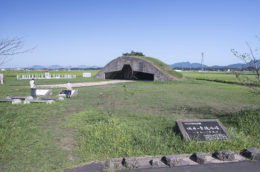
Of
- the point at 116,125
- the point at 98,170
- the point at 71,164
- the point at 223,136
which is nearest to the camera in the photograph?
the point at 98,170

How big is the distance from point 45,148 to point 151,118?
13.6 feet

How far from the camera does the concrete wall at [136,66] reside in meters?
27.6

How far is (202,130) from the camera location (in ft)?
18.1

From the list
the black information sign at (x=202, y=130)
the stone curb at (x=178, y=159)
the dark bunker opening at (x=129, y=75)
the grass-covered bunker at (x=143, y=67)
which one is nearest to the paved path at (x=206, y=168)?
the stone curb at (x=178, y=159)

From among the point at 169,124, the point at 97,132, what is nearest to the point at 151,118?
the point at 169,124

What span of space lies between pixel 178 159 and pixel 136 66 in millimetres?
25250

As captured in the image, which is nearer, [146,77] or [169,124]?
[169,124]

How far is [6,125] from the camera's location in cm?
682

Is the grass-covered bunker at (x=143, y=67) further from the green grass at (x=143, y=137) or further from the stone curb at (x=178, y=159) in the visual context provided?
the stone curb at (x=178, y=159)

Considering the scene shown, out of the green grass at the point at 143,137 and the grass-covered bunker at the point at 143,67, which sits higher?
the grass-covered bunker at the point at 143,67

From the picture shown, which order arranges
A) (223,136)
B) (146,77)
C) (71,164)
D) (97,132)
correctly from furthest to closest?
(146,77) → (97,132) → (223,136) → (71,164)

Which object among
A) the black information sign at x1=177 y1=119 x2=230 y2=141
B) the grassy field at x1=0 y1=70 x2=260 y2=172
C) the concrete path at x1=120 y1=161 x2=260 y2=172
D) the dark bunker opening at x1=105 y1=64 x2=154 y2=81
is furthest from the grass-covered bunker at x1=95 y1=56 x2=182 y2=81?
the concrete path at x1=120 y1=161 x2=260 y2=172

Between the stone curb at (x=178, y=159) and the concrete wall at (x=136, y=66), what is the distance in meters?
22.8

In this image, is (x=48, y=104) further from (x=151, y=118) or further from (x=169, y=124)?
(x=169, y=124)
